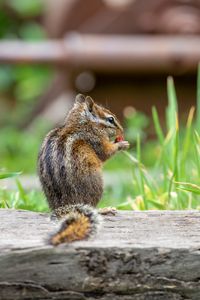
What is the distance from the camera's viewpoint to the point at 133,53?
1072cm

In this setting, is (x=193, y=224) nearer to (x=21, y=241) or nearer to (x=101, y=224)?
(x=101, y=224)

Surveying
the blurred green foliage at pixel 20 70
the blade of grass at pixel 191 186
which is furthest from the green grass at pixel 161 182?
the blurred green foliage at pixel 20 70

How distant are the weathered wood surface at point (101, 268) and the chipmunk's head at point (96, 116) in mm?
1284

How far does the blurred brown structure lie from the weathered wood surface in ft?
23.5

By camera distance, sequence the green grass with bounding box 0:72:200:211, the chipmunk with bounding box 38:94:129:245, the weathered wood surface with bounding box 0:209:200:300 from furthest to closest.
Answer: the green grass with bounding box 0:72:200:211 → the chipmunk with bounding box 38:94:129:245 → the weathered wood surface with bounding box 0:209:200:300

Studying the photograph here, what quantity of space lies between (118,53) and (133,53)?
19cm

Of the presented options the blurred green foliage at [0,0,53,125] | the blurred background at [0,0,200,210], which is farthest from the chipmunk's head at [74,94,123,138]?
the blurred green foliage at [0,0,53,125]

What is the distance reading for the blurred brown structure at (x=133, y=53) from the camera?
10.7 m

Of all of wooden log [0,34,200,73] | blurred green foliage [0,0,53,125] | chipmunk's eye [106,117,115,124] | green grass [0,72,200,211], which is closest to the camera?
chipmunk's eye [106,117,115,124]

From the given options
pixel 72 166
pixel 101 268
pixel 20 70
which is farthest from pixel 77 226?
pixel 20 70

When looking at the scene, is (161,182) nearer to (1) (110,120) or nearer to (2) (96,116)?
(1) (110,120)

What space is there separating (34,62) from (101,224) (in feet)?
24.7

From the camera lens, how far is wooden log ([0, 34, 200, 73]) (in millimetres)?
10578

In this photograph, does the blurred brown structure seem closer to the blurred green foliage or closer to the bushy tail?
the blurred green foliage
